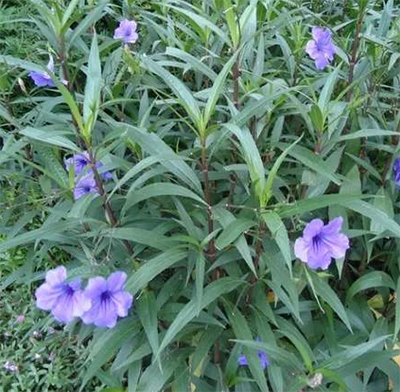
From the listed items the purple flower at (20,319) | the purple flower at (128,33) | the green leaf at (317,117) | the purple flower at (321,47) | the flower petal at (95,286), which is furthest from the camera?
the purple flower at (20,319)

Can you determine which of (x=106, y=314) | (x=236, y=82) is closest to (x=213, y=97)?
(x=236, y=82)

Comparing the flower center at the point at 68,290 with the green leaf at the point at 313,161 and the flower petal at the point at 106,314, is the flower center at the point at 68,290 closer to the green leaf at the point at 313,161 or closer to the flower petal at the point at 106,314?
the flower petal at the point at 106,314

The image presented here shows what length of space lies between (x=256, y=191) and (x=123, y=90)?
80 centimetres

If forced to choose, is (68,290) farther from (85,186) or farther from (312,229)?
(312,229)

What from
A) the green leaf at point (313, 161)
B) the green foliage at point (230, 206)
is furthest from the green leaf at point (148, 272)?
the green leaf at point (313, 161)

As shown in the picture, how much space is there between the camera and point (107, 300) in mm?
1080

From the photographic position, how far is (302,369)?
118cm

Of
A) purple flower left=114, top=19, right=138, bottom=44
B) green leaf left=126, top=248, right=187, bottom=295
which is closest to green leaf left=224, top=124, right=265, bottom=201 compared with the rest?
green leaf left=126, top=248, right=187, bottom=295

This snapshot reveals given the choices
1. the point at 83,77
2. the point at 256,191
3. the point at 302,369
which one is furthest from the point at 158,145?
the point at 83,77

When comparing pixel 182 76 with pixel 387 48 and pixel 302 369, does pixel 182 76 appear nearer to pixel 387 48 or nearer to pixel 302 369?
pixel 387 48

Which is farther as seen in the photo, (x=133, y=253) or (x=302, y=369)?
(x=133, y=253)

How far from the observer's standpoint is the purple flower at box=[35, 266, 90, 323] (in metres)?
1.04

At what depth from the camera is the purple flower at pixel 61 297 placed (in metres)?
1.04

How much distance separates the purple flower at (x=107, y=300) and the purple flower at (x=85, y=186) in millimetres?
327
